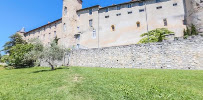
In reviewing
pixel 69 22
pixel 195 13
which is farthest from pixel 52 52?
pixel 195 13

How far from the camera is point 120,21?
28.7 metres

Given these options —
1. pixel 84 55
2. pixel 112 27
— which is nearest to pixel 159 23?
pixel 112 27

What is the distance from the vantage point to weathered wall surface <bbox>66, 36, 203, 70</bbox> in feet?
40.4

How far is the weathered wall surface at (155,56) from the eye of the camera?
1230cm

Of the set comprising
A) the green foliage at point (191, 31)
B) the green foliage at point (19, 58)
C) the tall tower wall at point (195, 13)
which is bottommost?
the green foliage at point (19, 58)

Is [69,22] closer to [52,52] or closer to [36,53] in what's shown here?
[52,52]

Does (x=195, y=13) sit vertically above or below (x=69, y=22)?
below

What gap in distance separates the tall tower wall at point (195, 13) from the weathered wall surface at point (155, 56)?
37.5ft

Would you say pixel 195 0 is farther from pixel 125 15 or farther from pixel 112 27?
pixel 112 27

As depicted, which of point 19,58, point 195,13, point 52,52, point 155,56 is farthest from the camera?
point 19,58

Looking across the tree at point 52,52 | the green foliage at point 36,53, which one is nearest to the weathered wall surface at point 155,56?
the tree at point 52,52

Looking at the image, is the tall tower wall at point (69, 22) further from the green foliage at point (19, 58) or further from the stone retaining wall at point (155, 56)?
the stone retaining wall at point (155, 56)

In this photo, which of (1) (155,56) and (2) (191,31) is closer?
(1) (155,56)

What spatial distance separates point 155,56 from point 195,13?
48.6 feet
